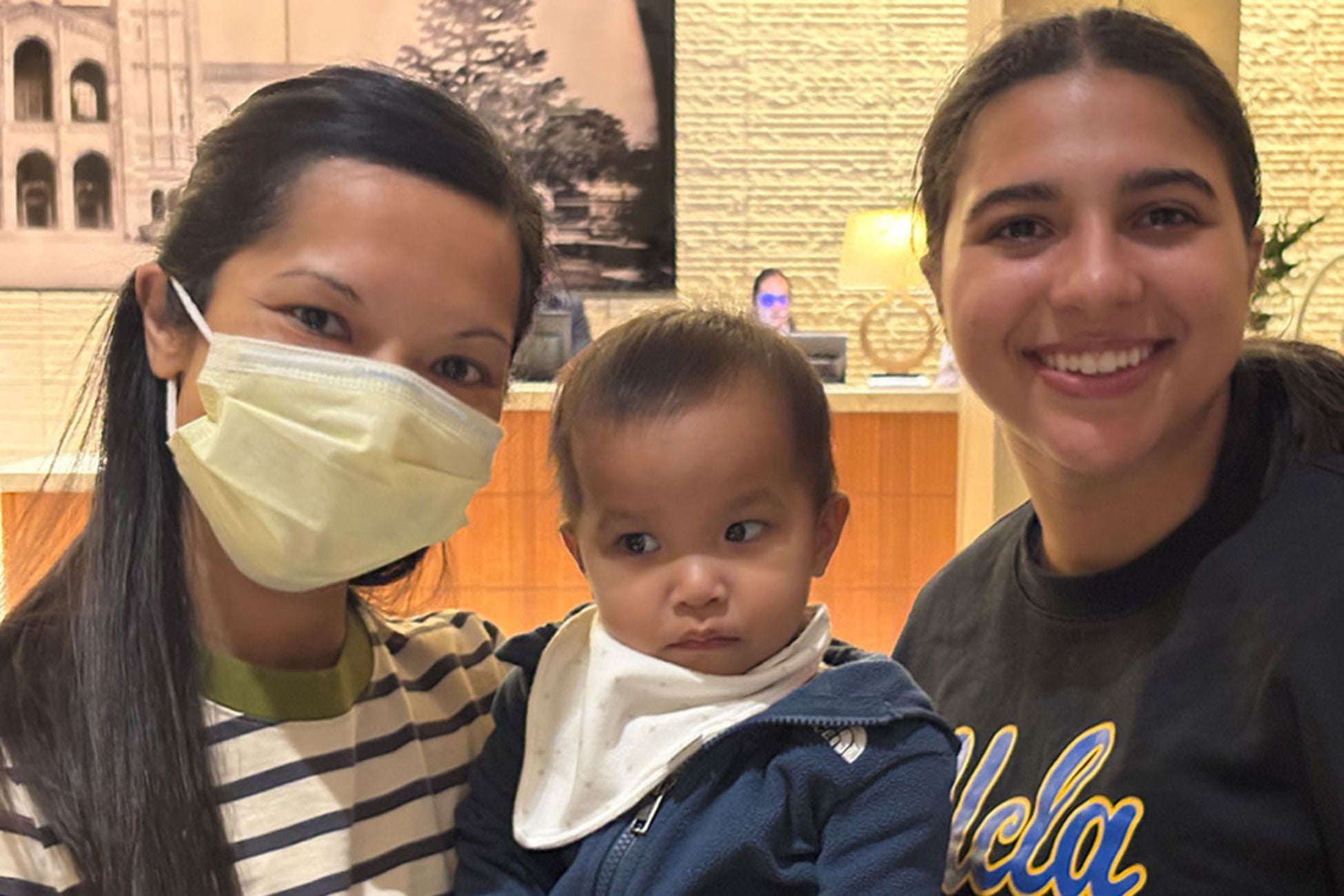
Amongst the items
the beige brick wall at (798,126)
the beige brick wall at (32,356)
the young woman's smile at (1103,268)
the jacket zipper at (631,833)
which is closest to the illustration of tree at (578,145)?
the beige brick wall at (798,126)

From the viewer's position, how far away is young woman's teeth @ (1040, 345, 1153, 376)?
1291 mm

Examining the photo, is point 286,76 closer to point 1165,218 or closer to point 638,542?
point 638,542

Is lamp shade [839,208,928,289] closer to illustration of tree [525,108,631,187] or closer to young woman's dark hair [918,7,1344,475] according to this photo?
illustration of tree [525,108,631,187]

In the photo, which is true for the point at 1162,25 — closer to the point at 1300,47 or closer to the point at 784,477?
the point at 784,477

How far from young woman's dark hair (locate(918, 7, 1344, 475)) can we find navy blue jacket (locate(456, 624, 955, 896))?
1.54 ft

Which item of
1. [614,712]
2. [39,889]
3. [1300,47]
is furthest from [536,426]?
[1300,47]

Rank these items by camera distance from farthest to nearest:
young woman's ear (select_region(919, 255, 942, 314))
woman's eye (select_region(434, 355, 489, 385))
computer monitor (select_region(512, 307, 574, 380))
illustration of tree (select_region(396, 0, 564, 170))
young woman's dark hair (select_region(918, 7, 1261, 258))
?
illustration of tree (select_region(396, 0, 564, 170)) → computer monitor (select_region(512, 307, 574, 380)) → young woman's ear (select_region(919, 255, 942, 314)) → young woman's dark hair (select_region(918, 7, 1261, 258)) → woman's eye (select_region(434, 355, 489, 385))

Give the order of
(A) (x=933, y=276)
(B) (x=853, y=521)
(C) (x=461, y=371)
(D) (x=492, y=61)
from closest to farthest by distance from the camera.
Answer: (C) (x=461, y=371), (A) (x=933, y=276), (B) (x=853, y=521), (D) (x=492, y=61)

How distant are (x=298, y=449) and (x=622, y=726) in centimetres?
44

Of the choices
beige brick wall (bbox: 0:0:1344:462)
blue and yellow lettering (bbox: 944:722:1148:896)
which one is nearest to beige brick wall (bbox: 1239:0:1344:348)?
beige brick wall (bbox: 0:0:1344:462)

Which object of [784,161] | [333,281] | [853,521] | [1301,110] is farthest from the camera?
[784,161]

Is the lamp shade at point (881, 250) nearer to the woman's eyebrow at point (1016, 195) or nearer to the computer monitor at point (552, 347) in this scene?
the computer monitor at point (552, 347)

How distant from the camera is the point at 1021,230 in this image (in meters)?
1.34

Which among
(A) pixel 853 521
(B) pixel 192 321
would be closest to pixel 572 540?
(B) pixel 192 321
